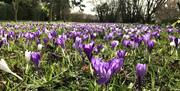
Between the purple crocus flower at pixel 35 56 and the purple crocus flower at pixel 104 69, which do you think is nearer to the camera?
the purple crocus flower at pixel 104 69

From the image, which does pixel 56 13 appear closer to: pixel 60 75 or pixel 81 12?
pixel 81 12

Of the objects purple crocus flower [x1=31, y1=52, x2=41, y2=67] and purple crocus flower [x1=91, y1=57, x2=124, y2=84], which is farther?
purple crocus flower [x1=31, y1=52, x2=41, y2=67]

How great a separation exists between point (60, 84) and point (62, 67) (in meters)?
0.45

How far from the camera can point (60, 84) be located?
2652mm

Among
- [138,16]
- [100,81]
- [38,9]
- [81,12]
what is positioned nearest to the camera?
[100,81]

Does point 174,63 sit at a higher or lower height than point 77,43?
lower

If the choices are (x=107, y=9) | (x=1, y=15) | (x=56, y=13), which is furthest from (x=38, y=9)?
(x=107, y=9)

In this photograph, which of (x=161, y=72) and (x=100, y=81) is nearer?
(x=100, y=81)

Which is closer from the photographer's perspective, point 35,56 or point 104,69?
point 104,69

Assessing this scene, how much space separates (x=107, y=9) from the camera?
2173 inches

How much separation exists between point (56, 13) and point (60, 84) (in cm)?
5071

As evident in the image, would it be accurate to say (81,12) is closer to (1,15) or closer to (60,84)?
(1,15)

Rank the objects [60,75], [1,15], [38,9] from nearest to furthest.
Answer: [60,75] → [1,15] → [38,9]

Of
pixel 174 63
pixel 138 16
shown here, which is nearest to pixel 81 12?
pixel 138 16
